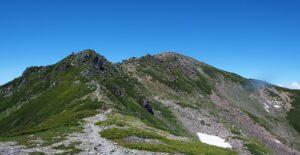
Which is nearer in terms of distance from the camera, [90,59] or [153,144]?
[153,144]

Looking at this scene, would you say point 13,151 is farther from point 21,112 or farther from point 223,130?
point 223,130

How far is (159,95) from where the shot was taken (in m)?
152

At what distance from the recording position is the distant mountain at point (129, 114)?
198ft

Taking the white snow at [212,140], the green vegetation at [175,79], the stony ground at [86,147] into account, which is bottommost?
the stony ground at [86,147]

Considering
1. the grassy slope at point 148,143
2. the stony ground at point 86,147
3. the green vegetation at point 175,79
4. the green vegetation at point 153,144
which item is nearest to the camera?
the stony ground at point 86,147

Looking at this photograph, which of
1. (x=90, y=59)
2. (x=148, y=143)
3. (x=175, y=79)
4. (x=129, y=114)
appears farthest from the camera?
(x=175, y=79)

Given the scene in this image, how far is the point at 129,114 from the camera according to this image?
318 feet

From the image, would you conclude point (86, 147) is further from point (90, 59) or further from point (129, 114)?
point (90, 59)

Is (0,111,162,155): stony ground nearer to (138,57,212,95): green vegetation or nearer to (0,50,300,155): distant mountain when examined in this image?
(0,50,300,155): distant mountain

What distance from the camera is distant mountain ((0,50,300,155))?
198 ft

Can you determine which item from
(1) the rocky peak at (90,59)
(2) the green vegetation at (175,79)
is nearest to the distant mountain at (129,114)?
(1) the rocky peak at (90,59)

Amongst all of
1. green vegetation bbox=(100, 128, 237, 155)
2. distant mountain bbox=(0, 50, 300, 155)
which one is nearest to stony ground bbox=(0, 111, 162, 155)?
distant mountain bbox=(0, 50, 300, 155)

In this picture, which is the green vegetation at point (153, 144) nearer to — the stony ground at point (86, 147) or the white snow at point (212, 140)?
the stony ground at point (86, 147)

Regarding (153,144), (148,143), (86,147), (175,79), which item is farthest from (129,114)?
(175,79)
